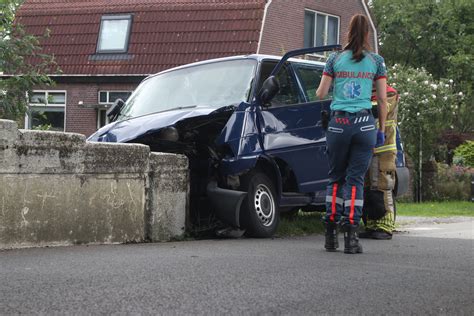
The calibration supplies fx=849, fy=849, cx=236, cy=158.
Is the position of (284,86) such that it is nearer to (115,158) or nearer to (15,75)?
(115,158)

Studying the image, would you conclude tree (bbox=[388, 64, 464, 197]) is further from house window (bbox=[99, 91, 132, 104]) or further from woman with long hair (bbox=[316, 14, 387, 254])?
woman with long hair (bbox=[316, 14, 387, 254])

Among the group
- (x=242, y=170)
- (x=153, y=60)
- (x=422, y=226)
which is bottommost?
(x=422, y=226)

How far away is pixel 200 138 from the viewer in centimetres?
871

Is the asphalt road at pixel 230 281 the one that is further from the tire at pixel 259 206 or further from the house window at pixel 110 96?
the house window at pixel 110 96

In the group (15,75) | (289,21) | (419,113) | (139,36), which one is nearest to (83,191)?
(15,75)

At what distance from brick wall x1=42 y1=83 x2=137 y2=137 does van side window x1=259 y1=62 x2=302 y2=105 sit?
1939 cm

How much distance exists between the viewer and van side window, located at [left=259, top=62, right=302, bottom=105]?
9273 millimetres

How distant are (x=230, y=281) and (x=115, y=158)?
2944mm

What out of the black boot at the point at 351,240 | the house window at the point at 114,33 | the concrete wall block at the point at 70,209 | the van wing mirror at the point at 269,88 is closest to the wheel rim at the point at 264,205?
the van wing mirror at the point at 269,88

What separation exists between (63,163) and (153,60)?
66.6ft

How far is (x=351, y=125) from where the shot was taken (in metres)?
7.21

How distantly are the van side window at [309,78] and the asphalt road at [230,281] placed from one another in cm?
270

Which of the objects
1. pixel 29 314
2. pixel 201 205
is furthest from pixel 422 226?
pixel 29 314

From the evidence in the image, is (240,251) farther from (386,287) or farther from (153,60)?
(153,60)
